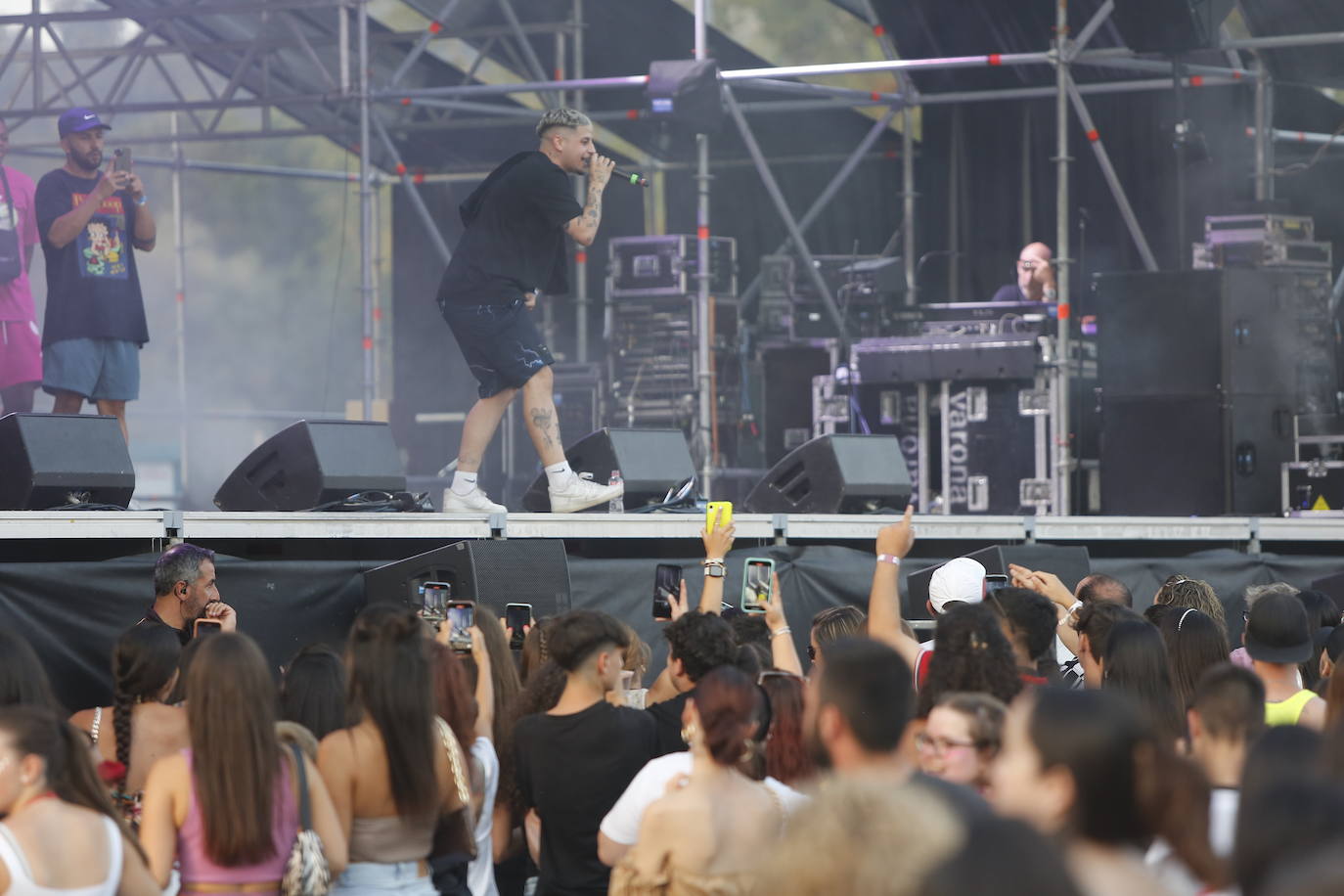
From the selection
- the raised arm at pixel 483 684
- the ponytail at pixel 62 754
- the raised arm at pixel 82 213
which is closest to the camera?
the ponytail at pixel 62 754

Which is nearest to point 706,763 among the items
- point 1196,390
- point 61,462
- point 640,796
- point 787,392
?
point 640,796

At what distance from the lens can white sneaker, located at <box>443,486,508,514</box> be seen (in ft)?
22.2

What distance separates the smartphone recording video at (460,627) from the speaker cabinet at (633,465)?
2.91 metres

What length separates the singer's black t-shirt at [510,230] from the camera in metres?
6.79

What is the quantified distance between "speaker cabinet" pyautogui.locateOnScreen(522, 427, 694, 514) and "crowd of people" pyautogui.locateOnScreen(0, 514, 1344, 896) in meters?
2.29

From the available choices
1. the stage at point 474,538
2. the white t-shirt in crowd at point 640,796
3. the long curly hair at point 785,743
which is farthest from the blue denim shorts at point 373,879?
the stage at point 474,538

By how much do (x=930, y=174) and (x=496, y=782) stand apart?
10298mm

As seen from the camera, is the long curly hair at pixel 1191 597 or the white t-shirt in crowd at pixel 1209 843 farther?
the long curly hair at pixel 1191 597

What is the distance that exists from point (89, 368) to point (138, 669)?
3.62 m

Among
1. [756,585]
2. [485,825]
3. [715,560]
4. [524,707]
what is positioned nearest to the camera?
[485,825]

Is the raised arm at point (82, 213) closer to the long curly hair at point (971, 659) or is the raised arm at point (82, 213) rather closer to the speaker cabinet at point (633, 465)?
the speaker cabinet at point (633, 465)

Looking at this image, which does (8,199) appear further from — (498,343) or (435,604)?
(435,604)

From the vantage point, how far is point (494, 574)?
6062 millimetres

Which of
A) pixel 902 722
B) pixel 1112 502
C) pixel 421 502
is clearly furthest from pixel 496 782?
pixel 1112 502
